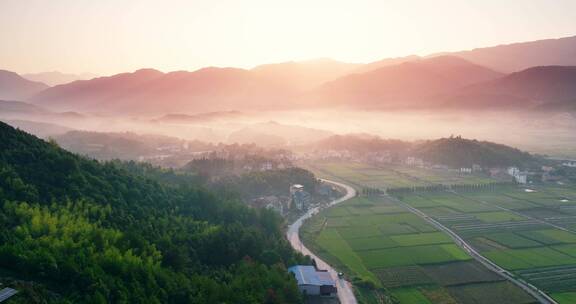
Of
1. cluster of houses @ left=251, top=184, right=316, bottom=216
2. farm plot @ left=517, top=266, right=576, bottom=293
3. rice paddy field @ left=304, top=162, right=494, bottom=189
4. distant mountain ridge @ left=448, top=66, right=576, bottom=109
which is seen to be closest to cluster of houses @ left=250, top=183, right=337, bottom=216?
cluster of houses @ left=251, top=184, right=316, bottom=216

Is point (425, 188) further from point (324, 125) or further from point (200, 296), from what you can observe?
point (324, 125)

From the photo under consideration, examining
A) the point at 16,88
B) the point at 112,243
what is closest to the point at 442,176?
the point at 112,243

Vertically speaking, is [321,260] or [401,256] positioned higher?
[401,256]

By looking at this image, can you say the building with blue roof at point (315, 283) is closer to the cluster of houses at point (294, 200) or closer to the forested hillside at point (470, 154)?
the cluster of houses at point (294, 200)

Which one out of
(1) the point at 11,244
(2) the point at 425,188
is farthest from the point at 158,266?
(2) the point at 425,188

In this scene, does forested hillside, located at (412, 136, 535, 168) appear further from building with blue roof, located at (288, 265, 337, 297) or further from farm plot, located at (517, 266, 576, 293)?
building with blue roof, located at (288, 265, 337, 297)

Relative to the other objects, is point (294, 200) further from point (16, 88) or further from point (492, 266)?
point (16, 88)

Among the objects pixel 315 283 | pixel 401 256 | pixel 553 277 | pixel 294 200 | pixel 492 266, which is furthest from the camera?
pixel 294 200
